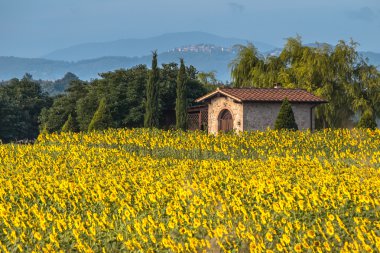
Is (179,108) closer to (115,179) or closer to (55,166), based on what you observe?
(55,166)

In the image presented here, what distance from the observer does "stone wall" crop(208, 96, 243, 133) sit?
3862 cm

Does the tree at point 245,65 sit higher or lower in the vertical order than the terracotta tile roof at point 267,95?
higher

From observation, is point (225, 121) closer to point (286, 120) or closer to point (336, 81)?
point (286, 120)

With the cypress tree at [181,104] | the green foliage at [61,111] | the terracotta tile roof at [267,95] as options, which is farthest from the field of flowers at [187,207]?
the green foliage at [61,111]

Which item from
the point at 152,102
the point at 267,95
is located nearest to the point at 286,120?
the point at 267,95

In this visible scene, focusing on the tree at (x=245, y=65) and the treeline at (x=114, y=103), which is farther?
the tree at (x=245, y=65)

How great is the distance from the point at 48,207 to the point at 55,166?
5392mm

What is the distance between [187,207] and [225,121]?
93.9 feet

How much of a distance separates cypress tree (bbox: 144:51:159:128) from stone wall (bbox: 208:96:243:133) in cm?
344

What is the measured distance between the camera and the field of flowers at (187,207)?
32.7ft

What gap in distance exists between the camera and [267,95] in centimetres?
3888

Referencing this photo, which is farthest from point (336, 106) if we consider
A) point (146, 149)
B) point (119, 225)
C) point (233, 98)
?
point (119, 225)

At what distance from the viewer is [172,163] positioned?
62.5 feet

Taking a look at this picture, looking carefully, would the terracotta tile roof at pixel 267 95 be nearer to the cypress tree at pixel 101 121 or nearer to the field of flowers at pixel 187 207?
the cypress tree at pixel 101 121
